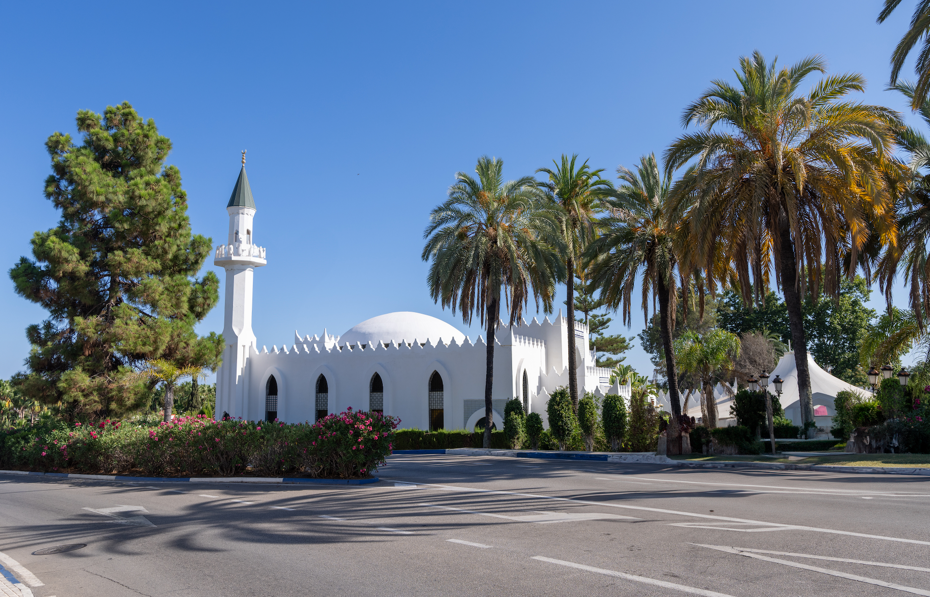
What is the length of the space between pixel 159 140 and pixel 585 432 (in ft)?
62.5

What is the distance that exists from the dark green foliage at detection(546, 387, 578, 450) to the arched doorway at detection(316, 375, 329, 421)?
53.3ft

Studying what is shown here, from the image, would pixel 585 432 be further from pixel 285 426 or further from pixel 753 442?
pixel 285 426

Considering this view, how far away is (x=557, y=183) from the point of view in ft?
89.9

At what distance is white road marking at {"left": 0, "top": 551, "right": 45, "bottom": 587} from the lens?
648 centimetres

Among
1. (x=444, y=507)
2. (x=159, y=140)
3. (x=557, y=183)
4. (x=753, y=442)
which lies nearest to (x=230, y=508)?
(x=444, y=507)

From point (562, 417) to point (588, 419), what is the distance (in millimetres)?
1125

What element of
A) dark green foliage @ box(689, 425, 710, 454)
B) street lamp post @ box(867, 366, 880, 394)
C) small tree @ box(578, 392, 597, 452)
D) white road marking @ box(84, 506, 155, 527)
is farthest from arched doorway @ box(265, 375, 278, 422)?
street lamp post @ box(867, 366, 880, 394)

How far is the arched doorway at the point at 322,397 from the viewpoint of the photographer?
A: 36781 mm

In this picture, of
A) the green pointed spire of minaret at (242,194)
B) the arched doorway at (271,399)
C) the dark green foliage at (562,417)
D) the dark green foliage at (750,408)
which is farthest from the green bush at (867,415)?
the green pointed spire of minaret at (242,194)

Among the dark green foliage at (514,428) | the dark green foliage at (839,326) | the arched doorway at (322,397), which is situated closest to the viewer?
the dark green foliage at (514,428)

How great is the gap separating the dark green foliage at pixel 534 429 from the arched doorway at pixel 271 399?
61.1 ft

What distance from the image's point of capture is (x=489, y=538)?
764 centimetres

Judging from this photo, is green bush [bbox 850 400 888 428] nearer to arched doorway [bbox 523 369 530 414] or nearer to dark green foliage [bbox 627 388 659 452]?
dark green foliage [bbox 627 388 659 452]

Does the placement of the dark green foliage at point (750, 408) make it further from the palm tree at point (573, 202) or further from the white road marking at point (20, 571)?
the white road marking at point (20, 571)
